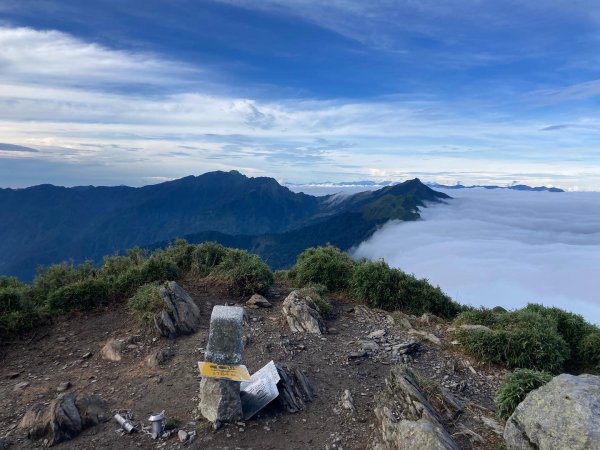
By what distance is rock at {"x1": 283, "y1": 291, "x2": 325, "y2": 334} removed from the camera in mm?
12062

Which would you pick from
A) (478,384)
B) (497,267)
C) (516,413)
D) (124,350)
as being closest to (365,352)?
(478,384)

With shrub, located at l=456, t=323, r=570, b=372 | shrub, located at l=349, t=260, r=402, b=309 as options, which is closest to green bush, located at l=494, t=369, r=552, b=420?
shrub, located at l=456, t=323, r=570, b=372

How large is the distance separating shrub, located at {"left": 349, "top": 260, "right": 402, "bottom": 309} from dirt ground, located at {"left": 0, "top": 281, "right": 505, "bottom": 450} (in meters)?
0.95

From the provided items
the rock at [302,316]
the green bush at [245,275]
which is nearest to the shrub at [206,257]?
the green bush at [245,275]

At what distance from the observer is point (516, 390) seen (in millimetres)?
7430

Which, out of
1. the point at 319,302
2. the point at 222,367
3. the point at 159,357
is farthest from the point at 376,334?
the point at 159,357

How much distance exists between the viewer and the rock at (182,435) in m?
7.16

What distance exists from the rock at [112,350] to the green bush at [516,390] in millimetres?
9104

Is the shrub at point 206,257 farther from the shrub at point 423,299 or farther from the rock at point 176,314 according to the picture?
the shrub at point 423,299

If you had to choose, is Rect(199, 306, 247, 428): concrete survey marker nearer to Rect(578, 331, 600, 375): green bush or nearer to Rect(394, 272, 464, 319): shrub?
Rect(394, 272, 464, 319): shrub

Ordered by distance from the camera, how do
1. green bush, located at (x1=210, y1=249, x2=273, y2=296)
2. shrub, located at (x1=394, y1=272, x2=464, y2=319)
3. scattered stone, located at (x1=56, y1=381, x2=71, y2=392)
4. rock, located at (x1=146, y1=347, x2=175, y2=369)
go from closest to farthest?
scattered stone, located at (x1=56, y1=381, x2=71, y2=392) → rock, located at (x1=146, y1=347, x2=175, y2=369) → green bush, located at (x1=210, y1=249, x2=273, y2=296) → shrub, located at (x1=394, y1=272, x2=464, y2=319)

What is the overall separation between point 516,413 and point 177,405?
6.43 metres

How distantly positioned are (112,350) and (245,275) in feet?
17.1

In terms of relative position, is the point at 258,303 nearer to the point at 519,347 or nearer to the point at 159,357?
the point at 159,357
